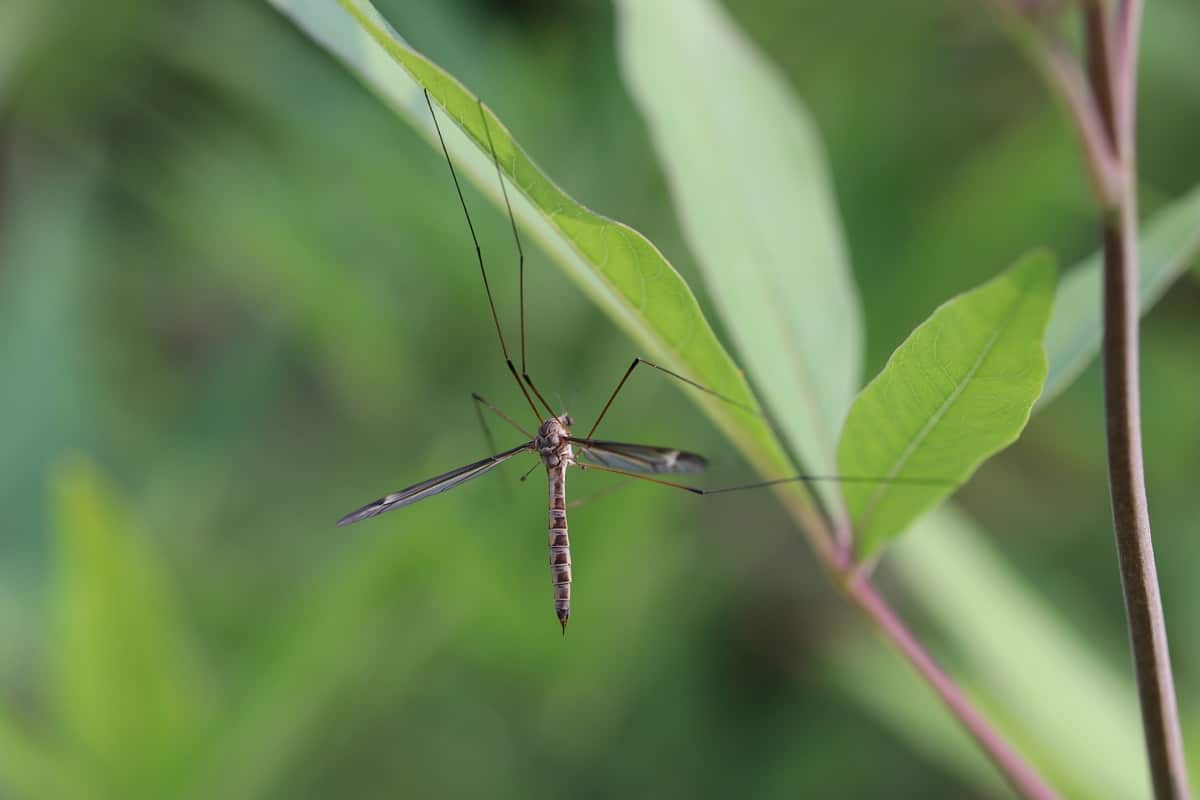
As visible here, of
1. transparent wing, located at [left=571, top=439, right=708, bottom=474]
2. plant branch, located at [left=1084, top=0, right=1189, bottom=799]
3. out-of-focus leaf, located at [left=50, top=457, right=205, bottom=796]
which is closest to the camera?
plant branch, located at [left=1084, top=0, right=1189, bottom=799]

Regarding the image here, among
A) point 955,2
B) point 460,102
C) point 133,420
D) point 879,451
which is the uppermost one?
point 955,2

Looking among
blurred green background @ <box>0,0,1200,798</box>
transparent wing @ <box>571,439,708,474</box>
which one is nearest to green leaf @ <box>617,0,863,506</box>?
transparent wing @ <box>571,439,708,474</box>

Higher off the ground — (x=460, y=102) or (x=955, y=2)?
(x=955, y=2)

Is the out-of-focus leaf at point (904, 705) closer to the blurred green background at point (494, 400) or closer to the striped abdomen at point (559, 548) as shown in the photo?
the blurred green background at point (494, 400)

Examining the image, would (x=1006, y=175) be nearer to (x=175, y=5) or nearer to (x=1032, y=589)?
(x=1032, y=589)

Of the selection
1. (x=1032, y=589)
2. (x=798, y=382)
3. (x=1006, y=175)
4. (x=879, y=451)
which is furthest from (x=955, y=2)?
(x=879, y=451)

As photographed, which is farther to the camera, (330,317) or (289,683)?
(330,317)

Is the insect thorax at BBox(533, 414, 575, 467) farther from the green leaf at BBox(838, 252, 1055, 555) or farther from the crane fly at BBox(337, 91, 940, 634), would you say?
the green leaf at BBox(838, 252, 1055, 555)

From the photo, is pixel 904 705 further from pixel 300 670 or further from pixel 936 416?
pixel 936 416
